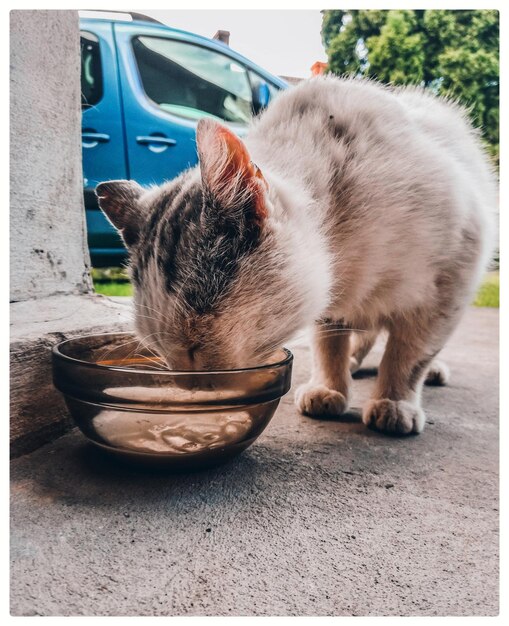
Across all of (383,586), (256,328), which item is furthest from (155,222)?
(383,586)

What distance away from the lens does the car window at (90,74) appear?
1.10 m

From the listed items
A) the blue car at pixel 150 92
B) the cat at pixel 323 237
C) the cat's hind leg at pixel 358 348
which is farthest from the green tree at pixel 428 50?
the cat's hind leg at pixel 358 348

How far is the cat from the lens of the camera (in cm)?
77

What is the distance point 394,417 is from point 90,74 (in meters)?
1.05

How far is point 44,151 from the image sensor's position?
1.07 m

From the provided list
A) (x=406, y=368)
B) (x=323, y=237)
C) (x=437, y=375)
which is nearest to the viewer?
(x=323, y=237)

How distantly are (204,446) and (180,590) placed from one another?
0.26 metres

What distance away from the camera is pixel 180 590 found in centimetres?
62

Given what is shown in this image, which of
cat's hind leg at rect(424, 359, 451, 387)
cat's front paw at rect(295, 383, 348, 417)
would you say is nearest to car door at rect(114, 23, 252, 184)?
cat's front paw at rect(295, 383, 348, 417)

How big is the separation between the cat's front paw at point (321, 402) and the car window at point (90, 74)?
2.83 feet

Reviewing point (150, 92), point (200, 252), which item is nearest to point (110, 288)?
point (150, 92)

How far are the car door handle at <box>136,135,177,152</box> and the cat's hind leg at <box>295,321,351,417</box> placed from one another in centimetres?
56

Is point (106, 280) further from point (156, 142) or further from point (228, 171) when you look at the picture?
point (228, 171)

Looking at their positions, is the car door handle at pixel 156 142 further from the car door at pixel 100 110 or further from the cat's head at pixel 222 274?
the cat's head at pixel 222 274
